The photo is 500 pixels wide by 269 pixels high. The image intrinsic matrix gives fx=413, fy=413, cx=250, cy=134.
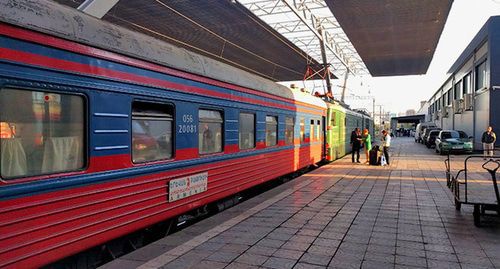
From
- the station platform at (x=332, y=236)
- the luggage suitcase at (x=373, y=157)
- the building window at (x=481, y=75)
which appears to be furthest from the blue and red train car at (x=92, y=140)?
the building window at (x=481, y=75)

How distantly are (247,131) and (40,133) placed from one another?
5.19m

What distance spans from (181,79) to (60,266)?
2957 millimetres

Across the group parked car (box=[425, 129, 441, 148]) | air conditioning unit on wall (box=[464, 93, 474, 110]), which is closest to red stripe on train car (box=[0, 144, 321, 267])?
air conditioning unit on wall (box=[464, 93, 474, 110])

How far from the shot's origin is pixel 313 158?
47.7 feet

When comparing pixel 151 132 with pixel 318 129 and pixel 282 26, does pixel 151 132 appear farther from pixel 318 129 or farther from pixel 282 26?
pixel 282 26

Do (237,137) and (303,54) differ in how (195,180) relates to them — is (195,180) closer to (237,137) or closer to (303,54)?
(237,137)

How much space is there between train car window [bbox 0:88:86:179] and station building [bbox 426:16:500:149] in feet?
79.2

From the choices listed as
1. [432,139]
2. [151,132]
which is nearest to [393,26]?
[432,139]

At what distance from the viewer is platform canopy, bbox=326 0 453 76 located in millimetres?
19594

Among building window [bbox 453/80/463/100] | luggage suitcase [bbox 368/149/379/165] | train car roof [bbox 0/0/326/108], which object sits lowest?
luggage suitcase [bbox 368/149/379/165]

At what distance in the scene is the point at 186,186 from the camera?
243 inches

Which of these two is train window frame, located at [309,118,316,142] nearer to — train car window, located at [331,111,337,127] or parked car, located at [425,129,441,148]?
train car window, located at [331,111,337,127]

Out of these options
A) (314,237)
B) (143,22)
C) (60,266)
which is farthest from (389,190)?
(143,22)

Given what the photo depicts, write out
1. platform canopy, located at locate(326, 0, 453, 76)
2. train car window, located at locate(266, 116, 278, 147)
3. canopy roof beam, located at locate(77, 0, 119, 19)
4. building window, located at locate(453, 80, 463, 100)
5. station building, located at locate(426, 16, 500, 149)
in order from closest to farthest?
canopy roof beam, located at locate(77, 0, 119, 19)
train car window, located at locate(266, 116, 278, 147)
platform canopy, located at locate(326, 0, 453, 76)
station building, located at locate(426, 16, 500, 149)
building window, located at locate(453, 80, 463, 100)
